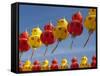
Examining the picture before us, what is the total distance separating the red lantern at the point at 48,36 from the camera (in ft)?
10.5

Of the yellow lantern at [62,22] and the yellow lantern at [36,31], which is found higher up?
the yellow lantern at [62,22]

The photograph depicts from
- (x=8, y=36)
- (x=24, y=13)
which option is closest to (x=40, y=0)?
(x=24, y=13)

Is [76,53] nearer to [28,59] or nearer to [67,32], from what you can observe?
[67,32]

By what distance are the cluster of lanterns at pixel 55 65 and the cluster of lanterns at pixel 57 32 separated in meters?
0.01

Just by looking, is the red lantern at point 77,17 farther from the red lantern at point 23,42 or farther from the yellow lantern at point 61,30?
the red lantern at point 23,42

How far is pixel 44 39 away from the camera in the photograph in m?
3.21

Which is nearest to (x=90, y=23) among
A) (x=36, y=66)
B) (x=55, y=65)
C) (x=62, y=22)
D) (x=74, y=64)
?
(x=62, y=22)

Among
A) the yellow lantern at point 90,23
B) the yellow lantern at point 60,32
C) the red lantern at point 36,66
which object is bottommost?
the red lantern at point 36,66

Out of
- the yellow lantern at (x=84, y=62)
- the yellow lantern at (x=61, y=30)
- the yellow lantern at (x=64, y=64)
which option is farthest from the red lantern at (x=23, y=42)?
the yellow lantern at (x=84, y=62)

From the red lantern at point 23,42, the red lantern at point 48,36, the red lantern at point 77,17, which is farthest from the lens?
the red lantern at point 77,17

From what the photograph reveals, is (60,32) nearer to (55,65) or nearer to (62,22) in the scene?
(62,22)

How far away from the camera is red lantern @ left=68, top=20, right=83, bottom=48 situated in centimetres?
333

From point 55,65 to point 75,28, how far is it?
43 cm

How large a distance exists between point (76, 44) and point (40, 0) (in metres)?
0.57
